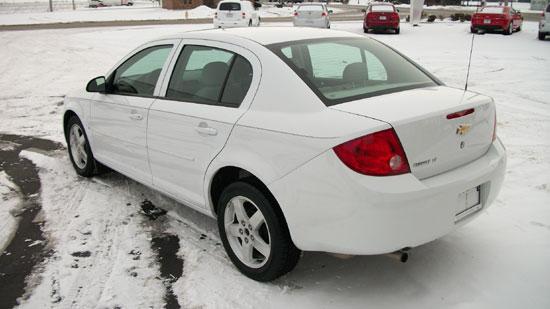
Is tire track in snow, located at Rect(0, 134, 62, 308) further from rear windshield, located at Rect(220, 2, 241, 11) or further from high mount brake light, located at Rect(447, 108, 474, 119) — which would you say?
rear windshield, located at Rect(220, 2, 241, 11)

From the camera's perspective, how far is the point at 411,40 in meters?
20.2

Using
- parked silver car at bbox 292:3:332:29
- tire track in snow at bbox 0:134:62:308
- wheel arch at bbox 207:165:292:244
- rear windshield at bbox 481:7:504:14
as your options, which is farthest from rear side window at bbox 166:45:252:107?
rear windshield at bbox 481:7:504:14

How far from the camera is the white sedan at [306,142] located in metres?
2.69

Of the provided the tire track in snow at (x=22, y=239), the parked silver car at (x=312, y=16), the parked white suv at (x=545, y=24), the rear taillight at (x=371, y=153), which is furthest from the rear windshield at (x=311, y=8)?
the rear taillight at (x=371, y=153)

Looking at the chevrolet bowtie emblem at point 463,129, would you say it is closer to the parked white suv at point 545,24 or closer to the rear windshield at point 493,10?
the parked white suv at point 545,24

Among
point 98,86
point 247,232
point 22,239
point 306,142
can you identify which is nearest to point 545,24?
point 98,86

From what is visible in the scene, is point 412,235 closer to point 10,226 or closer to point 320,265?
point 320,265

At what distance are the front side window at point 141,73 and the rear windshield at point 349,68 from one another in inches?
47.8

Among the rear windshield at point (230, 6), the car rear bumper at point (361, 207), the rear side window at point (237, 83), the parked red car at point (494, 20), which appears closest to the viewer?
the car rear bumper at point (361, 207)

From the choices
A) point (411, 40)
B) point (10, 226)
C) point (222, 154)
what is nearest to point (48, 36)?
point (411, 40)

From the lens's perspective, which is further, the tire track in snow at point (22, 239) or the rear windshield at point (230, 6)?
the rear windshield at point (230, 6)

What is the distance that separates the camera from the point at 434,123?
9.36 feet

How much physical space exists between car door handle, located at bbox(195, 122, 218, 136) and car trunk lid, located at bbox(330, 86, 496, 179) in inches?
34.5

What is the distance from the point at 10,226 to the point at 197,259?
1.83 m
